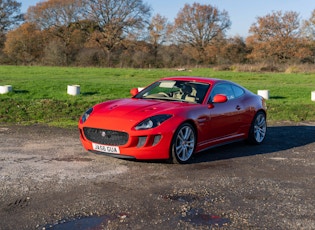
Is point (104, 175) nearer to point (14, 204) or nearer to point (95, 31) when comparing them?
point (14, 204)

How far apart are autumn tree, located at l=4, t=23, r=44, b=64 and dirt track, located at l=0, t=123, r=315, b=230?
45.4 m

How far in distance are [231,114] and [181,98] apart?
1079mm

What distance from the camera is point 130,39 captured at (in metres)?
60.0

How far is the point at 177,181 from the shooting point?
6.12m

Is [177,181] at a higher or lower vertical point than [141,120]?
lower

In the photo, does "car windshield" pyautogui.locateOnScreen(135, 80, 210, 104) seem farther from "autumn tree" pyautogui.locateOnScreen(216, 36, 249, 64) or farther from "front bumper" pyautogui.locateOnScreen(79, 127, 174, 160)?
"autumn tree" pyautogui.locateOnScreen(216, 36, 249, 64)

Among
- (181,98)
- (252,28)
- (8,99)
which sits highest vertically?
(252,28)

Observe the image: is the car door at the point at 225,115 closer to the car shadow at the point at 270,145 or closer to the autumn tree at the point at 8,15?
the car shadow at the point at 270,145

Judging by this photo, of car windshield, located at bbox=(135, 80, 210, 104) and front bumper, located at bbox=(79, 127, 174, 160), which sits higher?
car windshield, located at bbox=(135, 80, 210, 104)

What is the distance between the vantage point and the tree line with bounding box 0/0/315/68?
2092 inches

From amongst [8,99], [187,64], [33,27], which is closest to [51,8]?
[33,27]

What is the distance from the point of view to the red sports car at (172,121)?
6812mm

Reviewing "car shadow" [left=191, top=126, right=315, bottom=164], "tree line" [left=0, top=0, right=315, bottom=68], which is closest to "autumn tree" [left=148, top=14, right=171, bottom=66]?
"tree line" [left=0, top=0, right=315, bottom=68]

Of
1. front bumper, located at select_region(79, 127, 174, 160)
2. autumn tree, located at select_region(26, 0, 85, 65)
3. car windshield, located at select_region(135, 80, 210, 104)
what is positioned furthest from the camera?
autumn tree, located at select_region(26, 0, 85, 65)
